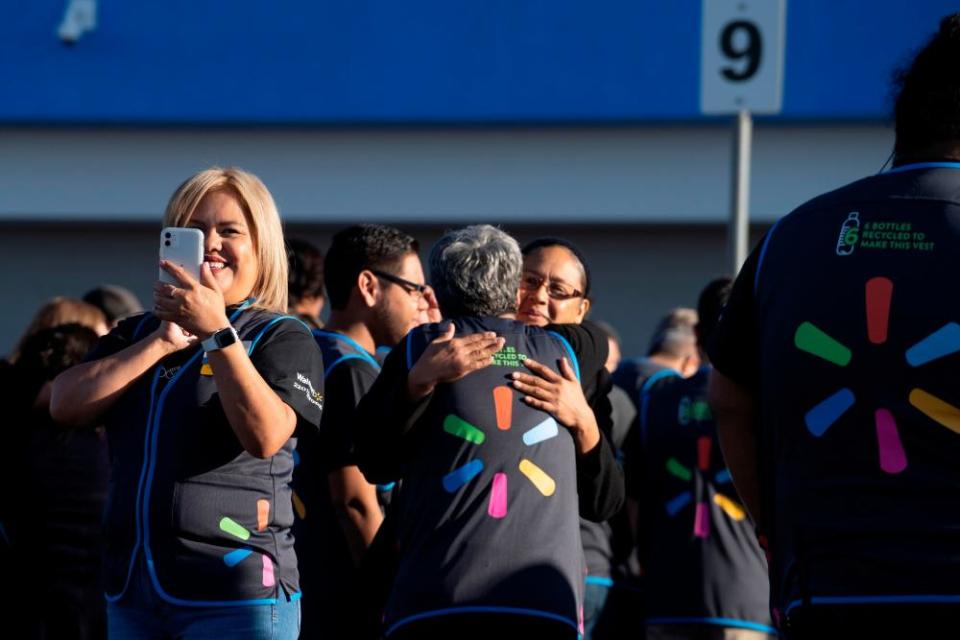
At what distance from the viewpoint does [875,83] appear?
11031 millimetres

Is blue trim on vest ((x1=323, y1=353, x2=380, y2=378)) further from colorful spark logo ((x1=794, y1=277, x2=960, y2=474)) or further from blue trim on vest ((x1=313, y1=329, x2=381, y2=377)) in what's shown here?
colorful spark logo ((x1=794, y1=277, x2=960, y2=474))

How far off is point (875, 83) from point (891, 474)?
29.3ft

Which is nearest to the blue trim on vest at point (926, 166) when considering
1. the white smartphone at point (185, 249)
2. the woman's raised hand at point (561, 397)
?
the woman's raised hand at point (561, 397)

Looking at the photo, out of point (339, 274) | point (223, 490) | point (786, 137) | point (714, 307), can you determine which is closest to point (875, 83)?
point (786, 137)

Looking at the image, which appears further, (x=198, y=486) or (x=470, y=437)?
(x=470, y=437)

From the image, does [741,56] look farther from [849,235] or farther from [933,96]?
[849,235]

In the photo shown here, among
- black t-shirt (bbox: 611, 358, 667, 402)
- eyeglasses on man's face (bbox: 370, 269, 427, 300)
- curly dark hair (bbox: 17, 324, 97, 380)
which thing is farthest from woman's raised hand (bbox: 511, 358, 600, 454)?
black t-shirt (bbox: 611, 358, 667, 402)

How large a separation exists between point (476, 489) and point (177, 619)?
0.78 metres

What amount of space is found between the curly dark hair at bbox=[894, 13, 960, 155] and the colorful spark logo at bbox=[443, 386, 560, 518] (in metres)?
1.22

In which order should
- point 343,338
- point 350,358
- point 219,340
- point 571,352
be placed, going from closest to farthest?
point 219,340
point 571,352
point 350,358
point 343,338

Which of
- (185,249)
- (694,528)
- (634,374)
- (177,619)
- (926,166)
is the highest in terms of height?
(926,166)

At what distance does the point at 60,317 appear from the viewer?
5668 millimetres

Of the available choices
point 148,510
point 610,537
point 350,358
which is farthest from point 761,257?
point 610,537

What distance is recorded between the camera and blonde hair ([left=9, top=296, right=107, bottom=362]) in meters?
5.59
